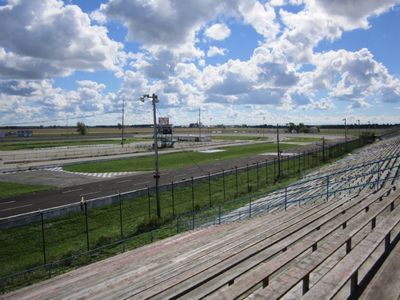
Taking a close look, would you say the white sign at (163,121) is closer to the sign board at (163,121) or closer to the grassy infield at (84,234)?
the sign board at (163,121)

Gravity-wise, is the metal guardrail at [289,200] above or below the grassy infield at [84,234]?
above

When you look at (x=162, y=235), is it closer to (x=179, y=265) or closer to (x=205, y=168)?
(x=179, y=265)

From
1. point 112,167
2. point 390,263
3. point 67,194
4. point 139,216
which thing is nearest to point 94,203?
point 139,216

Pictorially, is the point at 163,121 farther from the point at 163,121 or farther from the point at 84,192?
the point at 84,192

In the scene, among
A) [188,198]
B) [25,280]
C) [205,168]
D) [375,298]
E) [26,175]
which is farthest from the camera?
[205,168]

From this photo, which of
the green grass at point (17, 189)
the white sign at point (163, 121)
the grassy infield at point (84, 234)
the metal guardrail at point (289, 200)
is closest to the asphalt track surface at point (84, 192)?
the green grass at point (17, 189)

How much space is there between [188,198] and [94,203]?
25.9 ft

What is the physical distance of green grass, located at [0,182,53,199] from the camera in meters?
29.7

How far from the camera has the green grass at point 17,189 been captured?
97.3 ft

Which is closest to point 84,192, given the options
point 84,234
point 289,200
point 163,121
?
point 84,234

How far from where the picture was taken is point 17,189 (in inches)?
1258

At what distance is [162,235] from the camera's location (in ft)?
62.3

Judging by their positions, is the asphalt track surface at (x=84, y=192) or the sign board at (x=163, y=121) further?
the sign board at (x=163, y=121)

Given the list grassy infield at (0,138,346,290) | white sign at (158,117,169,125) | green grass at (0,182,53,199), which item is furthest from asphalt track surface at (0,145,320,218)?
white sign at (158,117,169,125)
